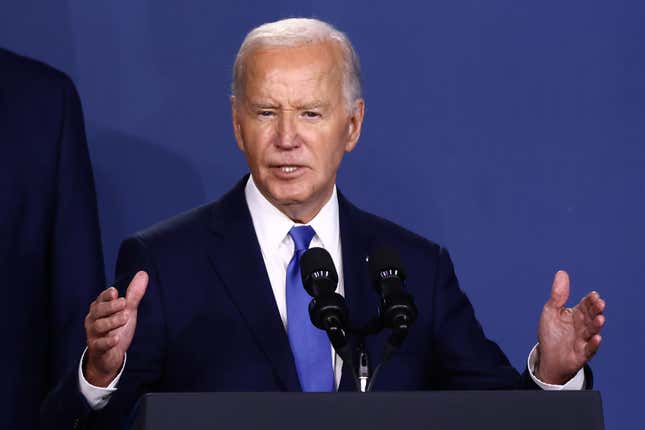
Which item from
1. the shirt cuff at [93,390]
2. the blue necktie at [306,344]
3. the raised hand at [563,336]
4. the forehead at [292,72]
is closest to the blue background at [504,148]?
the forehead at [292,72]

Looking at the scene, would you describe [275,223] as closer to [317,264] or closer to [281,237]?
[281,237]

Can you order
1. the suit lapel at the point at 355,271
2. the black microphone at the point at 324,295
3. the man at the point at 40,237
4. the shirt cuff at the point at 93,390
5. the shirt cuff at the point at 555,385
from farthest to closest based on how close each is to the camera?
the man at the point at 40,237, the suit lapel at the point at 355,271, the shirt cuff at the point at 555,385, the shirt cuff at the point at 93,390, the black microphone at the point at 324,295

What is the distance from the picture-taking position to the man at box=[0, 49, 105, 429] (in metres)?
2.37

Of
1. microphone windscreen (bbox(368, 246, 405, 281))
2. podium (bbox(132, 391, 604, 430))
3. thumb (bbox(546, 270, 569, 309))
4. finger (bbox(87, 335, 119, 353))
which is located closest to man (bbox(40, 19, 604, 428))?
thumb (bbox(546, 270, 569, 309))

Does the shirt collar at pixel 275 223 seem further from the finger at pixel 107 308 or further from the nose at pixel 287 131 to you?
the finger at pixel 107 308

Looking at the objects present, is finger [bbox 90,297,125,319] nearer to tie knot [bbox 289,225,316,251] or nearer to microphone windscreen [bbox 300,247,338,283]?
microphone windscreen [bbox 300,247,338,283]

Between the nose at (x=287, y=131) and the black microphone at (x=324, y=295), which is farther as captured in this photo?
the nose at (x=287, y=131)

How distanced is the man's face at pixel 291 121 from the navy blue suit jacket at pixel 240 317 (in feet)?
0.32

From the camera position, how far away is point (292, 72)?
2.25m

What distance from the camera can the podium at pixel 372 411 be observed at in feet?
5.13

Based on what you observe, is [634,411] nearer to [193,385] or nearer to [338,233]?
[338,233]

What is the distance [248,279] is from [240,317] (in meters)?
0.07

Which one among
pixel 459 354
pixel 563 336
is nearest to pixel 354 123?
pixel 459 354

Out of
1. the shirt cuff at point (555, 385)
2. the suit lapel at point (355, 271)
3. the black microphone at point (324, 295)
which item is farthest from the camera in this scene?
the suit lapel at point (355, 271)
